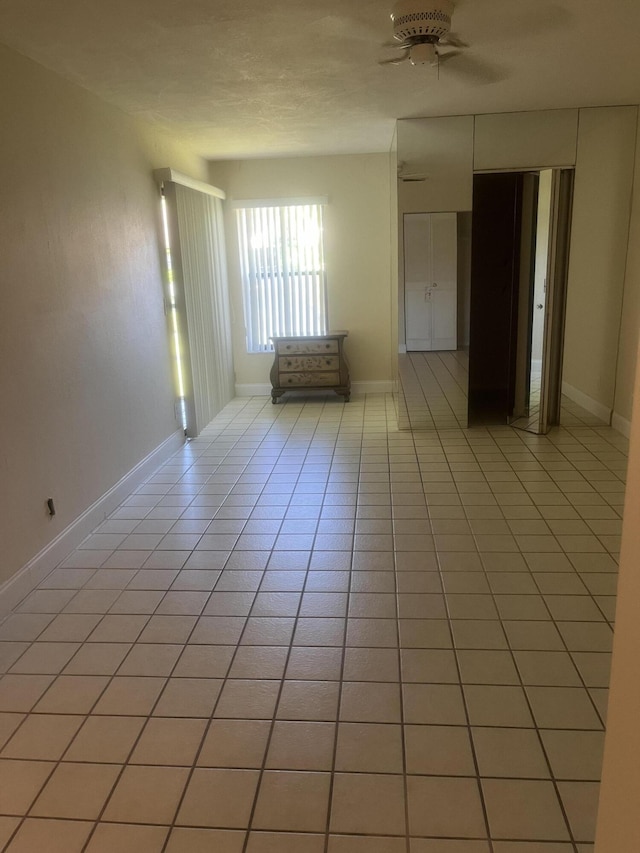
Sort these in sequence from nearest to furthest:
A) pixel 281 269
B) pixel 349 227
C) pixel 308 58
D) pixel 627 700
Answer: pixel 627 700 < pixel 308 58 < pixel 349 227 < pixel 281 269

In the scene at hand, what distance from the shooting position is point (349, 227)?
20.0 ft

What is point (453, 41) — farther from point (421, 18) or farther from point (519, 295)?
point (519, 295)

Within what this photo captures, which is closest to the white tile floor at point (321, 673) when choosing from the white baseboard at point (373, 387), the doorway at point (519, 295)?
the doorway at point (519, 295)

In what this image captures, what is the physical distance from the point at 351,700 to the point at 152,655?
0.77 metres

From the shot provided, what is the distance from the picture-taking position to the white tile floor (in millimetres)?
1587

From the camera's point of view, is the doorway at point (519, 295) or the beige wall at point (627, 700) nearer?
the beige wall at point (627, 700)

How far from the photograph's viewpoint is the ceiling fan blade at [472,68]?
306cm

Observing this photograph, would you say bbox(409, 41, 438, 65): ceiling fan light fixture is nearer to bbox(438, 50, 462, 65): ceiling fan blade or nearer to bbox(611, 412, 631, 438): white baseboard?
bbox(438, 50, 462, 65): ceiling fan blade

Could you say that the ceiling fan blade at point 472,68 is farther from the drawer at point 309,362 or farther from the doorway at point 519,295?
the drawer at point 309,362

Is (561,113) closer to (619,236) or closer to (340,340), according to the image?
(619,236)

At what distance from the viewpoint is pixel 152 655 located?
2.26 metres

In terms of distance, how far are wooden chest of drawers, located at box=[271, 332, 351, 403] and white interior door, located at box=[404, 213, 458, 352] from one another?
121 centimetres

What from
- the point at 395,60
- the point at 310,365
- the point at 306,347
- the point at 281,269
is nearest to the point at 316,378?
the point at 310,365

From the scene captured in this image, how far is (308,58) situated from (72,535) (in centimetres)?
267
